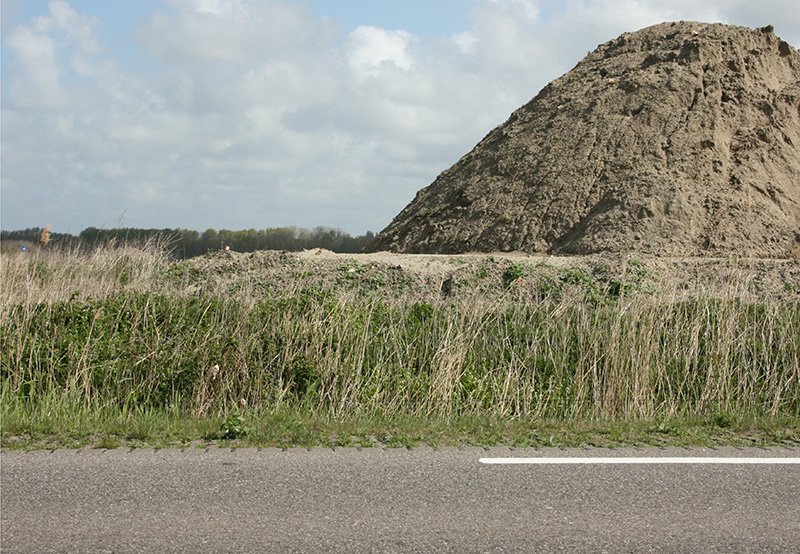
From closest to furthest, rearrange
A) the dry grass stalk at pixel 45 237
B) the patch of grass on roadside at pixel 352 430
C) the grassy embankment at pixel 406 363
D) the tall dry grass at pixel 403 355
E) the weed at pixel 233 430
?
the patch of grass on roadside at pixel 352 430
the weed at pixel 233 430
the grassy embankment at pixel 406 363
the tall dry grass at pixel 403 355
the dry grass stalk at pixel 45 237

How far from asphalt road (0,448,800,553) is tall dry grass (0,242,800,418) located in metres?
1.59

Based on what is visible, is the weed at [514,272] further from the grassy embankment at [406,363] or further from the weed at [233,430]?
the weed at [233,430]

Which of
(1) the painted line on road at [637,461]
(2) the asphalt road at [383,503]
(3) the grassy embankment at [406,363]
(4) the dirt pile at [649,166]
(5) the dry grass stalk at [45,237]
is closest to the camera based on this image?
Answer: (2) the asphalt road at [383,503]

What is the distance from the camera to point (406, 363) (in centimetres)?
739

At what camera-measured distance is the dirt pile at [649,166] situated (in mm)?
17188

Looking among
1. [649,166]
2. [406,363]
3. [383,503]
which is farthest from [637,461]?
[649,166]

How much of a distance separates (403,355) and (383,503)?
320cm

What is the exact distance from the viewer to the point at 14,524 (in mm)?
3959

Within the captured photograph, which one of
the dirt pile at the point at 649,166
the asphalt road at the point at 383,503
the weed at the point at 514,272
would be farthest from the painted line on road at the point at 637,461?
the dirt pile at the point at 649,166

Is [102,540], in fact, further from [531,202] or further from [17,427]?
[531,202]

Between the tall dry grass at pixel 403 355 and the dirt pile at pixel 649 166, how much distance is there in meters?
9.14

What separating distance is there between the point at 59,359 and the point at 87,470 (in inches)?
103

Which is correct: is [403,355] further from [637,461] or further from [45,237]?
[45,237]

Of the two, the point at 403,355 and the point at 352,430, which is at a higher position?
the point at 403,355
